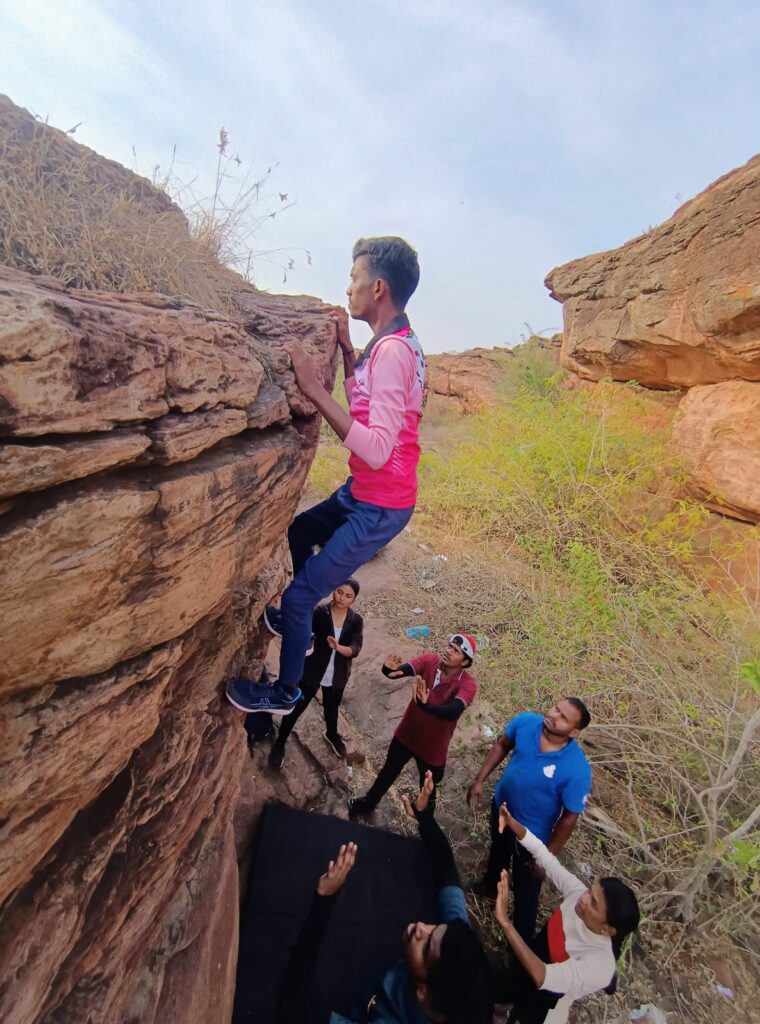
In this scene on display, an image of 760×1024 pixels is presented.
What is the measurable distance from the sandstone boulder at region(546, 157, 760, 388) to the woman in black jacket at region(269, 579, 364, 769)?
5978 millimetres

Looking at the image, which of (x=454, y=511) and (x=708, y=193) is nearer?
(x=708, y=193)

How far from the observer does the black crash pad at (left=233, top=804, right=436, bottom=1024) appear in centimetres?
245

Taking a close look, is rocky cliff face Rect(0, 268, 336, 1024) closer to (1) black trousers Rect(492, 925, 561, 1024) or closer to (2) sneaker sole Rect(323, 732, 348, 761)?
(1) black trousers Rect(492, 925, 561, 1024)

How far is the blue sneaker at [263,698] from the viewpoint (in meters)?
2.23

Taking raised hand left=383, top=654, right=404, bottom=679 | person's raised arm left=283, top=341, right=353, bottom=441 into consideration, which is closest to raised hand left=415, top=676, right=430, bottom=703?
raised hand left=383, top=654, right=404, bottom=679

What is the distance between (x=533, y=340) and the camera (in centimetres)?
1567

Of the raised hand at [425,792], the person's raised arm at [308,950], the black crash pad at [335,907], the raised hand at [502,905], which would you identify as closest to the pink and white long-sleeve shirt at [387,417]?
the person's raised arm at [308,950]

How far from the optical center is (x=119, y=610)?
4.25ft

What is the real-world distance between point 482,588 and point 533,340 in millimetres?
11787

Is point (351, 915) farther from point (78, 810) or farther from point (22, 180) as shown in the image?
point (22, 180)

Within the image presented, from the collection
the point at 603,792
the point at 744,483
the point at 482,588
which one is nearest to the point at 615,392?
the point at 744,483

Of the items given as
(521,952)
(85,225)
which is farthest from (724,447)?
(85,225)

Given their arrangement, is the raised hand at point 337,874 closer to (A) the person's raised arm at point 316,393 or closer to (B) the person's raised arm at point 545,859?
(B) the person's raised arm at point 545,859

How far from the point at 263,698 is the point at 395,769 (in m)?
1.58
